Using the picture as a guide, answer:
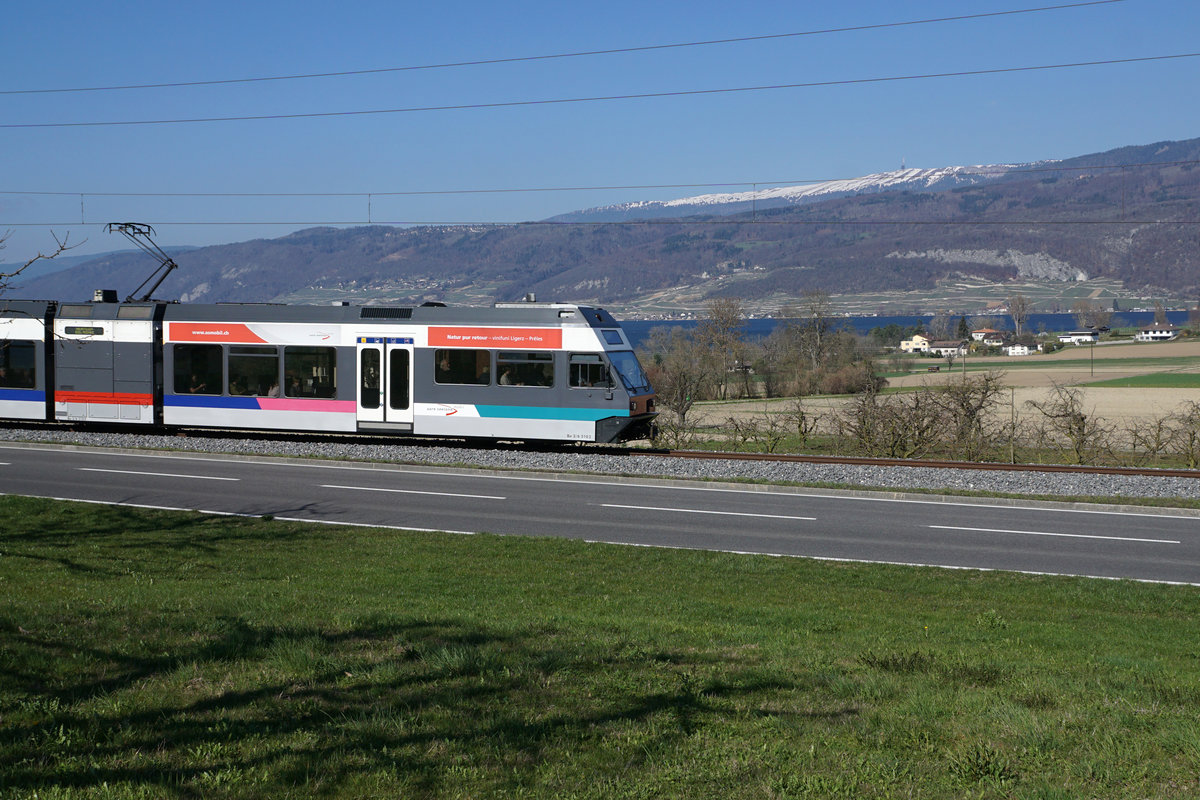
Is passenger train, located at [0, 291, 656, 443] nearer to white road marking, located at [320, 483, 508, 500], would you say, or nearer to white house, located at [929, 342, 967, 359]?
white road marking, located at [320, 483, 508, 500]

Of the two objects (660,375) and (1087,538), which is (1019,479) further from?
(660,375)

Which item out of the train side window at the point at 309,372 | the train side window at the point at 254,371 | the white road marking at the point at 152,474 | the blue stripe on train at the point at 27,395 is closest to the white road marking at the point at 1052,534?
the white road marking at the point at 152,474

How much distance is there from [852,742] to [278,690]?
313 cm

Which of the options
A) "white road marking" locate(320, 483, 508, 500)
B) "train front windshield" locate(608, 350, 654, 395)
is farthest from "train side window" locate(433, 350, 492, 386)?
"white road marking" locate(320, 483, 508, 500)

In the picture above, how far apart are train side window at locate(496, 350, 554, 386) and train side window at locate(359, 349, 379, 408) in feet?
10.5

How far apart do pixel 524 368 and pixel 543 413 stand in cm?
115

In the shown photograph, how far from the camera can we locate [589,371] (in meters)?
22.5

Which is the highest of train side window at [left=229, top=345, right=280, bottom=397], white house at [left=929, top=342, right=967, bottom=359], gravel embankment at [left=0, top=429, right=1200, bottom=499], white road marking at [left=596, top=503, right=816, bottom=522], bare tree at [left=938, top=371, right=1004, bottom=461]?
white house at [left=929, top=342, right=967, bottom=359]

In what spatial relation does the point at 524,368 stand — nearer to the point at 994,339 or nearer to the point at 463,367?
the point at 463,367

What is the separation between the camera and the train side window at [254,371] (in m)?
24.7

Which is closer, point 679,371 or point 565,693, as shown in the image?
point 565,693

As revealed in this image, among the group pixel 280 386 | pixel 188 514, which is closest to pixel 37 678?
pixel 188 514

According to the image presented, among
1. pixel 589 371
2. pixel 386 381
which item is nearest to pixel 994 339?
pixel 589 371

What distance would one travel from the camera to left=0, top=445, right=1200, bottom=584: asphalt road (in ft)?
44.1
